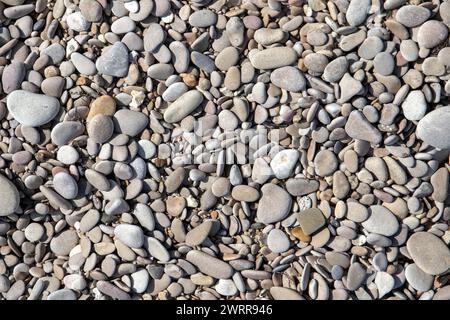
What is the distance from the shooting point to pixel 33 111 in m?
1.48

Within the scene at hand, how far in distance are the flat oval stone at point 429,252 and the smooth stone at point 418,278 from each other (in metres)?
0.02

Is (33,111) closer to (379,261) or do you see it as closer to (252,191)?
(252,191)

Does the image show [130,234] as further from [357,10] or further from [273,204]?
[357,10]

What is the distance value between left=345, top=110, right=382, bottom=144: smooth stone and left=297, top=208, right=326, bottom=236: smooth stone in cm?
25

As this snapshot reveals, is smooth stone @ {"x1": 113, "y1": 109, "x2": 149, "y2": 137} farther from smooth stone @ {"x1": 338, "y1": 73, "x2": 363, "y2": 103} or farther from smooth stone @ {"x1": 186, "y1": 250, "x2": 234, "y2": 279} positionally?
smooth stone @ {"x1": 338, "y1": 73, "x2": 363, "y2": 103}

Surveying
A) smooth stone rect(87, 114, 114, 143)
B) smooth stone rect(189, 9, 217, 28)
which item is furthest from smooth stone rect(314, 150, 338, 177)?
smooth stone rect(87, 114, 114, 143)

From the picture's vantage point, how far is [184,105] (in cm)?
147

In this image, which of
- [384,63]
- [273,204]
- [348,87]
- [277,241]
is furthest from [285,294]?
[384,63]

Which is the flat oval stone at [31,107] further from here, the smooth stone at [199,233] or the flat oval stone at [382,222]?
the flat oval stone at [382,222]

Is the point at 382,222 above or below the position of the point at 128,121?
below

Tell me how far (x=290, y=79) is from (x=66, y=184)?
0.74 m

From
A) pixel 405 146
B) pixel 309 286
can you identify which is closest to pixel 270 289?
pixel 309 286

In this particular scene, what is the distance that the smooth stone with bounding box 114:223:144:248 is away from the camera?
57.7 inches

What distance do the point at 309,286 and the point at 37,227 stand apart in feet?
2.78
